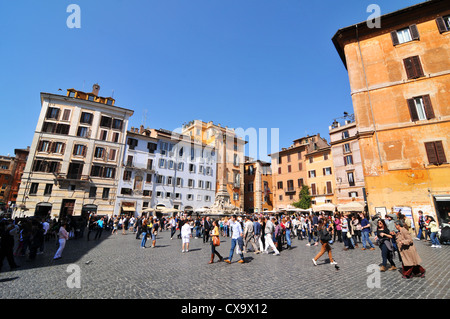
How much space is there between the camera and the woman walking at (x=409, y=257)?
5.68 metres

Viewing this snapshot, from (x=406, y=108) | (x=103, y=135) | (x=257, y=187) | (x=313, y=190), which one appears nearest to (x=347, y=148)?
(x=313, y=190)

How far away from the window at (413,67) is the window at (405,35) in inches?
67.8

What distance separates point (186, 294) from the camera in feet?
16.0

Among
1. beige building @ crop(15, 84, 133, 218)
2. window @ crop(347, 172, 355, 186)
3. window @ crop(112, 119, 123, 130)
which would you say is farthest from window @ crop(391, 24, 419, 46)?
window @ crop(112, 119, 123, 130)

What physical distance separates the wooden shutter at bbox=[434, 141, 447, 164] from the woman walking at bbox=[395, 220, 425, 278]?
12.6 metres

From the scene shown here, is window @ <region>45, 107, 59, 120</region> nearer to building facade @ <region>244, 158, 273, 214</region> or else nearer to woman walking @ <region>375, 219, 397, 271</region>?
building facade @ <region>244, 158, 273, 214</region>

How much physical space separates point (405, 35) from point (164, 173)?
34239 millimetres

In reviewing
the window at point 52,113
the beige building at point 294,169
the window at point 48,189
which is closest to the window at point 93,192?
the window at point 48,189

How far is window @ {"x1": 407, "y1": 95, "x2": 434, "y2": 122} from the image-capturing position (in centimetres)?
1523

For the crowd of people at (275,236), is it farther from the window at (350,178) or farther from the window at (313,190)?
the window at (313,190)

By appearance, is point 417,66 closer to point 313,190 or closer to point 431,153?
point 431,153

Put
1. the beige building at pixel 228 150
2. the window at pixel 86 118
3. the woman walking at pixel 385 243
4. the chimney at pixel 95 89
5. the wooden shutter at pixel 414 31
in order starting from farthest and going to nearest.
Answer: the beige building at pixel 228 150, the chimney at pixel 95 89, the window at pixel 86 118, the wooden shutter at pixel 414 31, the woman walking at pixel 385 243
